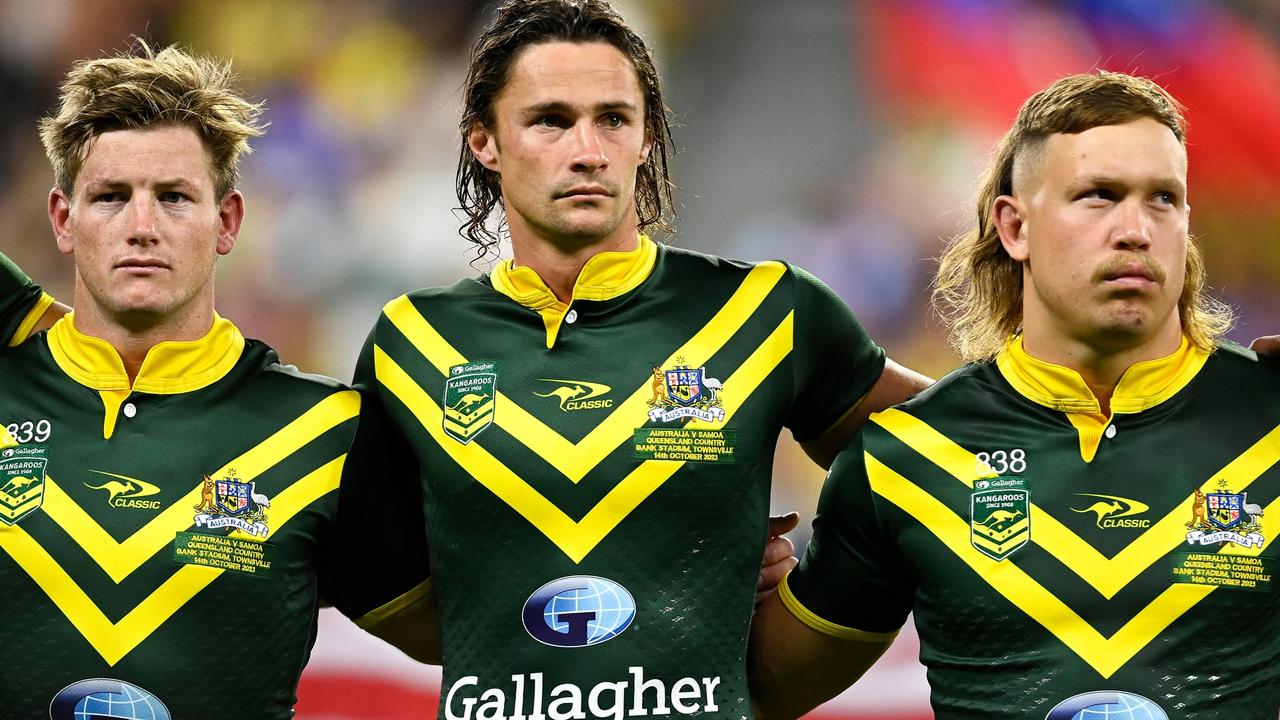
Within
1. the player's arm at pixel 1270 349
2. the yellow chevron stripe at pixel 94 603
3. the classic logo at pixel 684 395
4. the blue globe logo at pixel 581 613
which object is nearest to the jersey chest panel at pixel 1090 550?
the player's arm at pixel 1270 349

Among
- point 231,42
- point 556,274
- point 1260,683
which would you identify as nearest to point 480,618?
point 556,274

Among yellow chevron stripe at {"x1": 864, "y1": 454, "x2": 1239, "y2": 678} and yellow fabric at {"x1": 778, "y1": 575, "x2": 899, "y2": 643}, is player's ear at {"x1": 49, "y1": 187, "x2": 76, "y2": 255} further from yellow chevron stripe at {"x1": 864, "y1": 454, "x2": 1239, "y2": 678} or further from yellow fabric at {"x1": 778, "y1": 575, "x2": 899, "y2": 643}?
yellow chevron stripe at {"x1": 864, "y1": 454, "x2": 1239, "y2": 678}

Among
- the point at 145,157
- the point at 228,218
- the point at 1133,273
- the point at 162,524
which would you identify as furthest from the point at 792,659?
the point at 145,157

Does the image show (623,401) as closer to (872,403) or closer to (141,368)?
(872,403)

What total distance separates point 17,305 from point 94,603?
3.11ft

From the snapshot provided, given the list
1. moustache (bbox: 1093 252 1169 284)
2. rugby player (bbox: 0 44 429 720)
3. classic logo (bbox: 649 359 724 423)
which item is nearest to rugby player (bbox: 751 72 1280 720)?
moustache (bbox: 1093 252 1169 284)

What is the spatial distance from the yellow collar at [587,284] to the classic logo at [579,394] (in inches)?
5.2

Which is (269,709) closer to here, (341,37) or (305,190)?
(305,190)

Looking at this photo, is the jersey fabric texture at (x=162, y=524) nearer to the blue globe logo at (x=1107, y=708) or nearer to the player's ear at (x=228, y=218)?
the player's ear at (x=228, y=218)

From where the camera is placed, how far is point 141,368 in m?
4.11

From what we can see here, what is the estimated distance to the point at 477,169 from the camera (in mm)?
4672

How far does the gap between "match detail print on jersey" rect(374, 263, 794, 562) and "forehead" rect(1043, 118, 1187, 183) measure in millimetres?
797

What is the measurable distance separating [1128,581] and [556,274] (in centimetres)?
162

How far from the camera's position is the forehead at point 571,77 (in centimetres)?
418
